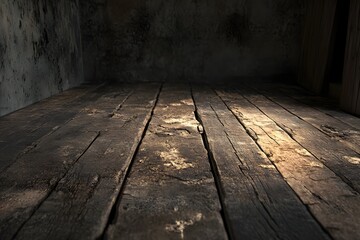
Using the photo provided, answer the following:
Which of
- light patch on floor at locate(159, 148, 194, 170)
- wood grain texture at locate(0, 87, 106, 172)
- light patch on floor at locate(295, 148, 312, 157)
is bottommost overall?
wood grain texture at locate(0, 87, 106, 172)

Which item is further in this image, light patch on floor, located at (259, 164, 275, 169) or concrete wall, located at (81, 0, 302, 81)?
concrete wall, located at (81, 0, 302, 81)

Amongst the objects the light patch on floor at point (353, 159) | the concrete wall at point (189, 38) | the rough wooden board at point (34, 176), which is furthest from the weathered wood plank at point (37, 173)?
the concrete wall at point (189, 38)

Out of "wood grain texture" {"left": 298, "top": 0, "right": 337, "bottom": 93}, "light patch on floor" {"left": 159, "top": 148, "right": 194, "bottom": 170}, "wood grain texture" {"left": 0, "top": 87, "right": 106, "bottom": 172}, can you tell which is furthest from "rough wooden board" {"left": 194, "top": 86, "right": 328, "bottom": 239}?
"wood grain texture" {"left": 298, "top": 0, "right": 337, "bottom": 93}

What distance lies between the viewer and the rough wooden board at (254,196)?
903 millimetres

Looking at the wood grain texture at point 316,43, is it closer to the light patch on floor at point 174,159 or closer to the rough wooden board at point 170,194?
the rough wooden board at point 170,194

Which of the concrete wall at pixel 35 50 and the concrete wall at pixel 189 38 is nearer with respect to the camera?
the concrete wall at pixel 35 50

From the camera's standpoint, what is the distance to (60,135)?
1938mm

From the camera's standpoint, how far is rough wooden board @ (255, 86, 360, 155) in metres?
1.90

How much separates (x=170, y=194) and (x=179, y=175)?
0.19 m

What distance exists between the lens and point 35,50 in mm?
3203

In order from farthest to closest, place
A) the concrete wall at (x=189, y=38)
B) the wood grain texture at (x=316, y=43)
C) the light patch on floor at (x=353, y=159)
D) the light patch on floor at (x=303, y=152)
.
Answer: the concrete wall at (x=189, y=38)
the wood grain texture at (x=316, y=43)
the light patch on floor at (x=303, y=152)
the light patch on floor at (x=353, y=159)

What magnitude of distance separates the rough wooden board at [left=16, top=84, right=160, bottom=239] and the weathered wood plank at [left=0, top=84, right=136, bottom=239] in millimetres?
34

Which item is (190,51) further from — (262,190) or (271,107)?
(262,190)

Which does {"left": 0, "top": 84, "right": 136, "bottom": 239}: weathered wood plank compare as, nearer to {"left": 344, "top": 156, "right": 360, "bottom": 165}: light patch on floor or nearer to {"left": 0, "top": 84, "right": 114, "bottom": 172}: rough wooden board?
{"left": 0, "top": 84, "right": 114, "bottom": 172}: rough wooden board
